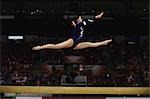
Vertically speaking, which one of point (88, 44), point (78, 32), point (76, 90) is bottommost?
point (76, 90)

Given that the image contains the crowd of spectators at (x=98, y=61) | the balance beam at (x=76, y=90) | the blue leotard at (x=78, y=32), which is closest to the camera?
the balance beam at (x=76, y=90)

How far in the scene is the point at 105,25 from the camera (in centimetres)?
737

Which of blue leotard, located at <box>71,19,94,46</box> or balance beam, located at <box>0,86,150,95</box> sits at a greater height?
blue leotard, located at <box>71,19,94,46</box>

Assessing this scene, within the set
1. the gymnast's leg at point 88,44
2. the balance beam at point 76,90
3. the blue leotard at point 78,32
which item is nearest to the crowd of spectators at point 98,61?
the gymnast's leg at point 88,44

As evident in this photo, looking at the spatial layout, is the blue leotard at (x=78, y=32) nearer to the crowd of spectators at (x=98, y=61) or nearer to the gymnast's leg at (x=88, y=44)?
the gymnast's leg at (x=88, y=44)

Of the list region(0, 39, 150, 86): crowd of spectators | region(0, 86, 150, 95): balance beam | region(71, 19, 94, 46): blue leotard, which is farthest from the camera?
region(0, 39, 150, 86): crowd of spectators

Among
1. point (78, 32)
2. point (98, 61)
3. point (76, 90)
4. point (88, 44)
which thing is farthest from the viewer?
point (98, 61)

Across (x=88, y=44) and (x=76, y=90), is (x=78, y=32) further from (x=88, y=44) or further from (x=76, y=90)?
(x=76, y=90)

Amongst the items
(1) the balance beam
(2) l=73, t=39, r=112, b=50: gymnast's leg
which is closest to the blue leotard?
(2) l=73, t=39, r=112, b=50: gymnast's leg

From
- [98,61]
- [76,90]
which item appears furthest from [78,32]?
[98,61]

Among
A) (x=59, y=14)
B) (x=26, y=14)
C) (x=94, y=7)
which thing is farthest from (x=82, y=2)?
(x=26, y=14)

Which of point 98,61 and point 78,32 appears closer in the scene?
point 78,32

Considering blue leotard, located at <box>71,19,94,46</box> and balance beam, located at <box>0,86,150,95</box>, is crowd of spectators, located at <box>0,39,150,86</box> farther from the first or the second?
balance beam, located at <box>0,86,150,95</box>

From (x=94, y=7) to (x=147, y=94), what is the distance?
7.03ft
